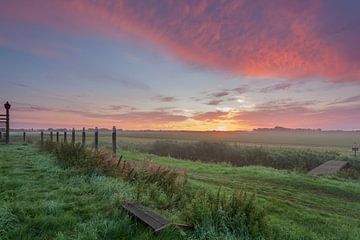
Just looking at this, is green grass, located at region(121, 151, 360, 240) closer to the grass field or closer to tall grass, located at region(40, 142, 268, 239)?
the grass field

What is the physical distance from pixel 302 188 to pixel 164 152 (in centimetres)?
2795

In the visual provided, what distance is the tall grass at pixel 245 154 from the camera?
30.8 metres

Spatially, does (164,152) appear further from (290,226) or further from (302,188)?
(290,226)

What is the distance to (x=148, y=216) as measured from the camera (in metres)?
4.63

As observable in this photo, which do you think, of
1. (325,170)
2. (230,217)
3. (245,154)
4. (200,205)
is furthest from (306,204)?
(245,154)

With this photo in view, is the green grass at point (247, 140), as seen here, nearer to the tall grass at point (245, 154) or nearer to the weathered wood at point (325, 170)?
the tall grass at point (245, 154)

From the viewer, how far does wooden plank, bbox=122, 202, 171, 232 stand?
14.1ft

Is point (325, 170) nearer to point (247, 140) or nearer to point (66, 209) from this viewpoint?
point (66, 209)

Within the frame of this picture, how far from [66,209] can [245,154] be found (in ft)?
102

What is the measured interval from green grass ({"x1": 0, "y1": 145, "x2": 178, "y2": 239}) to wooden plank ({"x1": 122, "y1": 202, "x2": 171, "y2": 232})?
109 millimetres

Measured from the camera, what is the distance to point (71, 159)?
9.91 metres

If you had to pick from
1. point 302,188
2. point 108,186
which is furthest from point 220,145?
point 108,186

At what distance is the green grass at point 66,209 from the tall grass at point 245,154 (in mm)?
22676

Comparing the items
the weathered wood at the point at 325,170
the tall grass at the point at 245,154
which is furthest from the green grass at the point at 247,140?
the weathered wood at the point at 325,170
